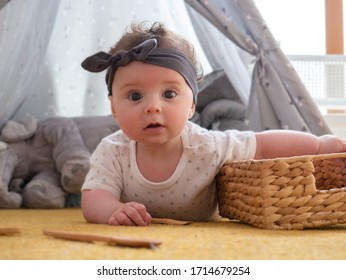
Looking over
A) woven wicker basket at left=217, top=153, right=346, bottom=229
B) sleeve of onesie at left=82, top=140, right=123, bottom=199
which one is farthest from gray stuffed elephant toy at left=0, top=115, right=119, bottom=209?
woven wicker basket at left=217, top=153, right=346, bottom=229

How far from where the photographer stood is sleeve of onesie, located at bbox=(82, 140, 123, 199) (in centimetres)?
140

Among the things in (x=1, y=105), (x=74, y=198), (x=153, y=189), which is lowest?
(x=74, y=198)

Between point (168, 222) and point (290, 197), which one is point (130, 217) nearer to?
point (168, 222)

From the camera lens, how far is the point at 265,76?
1945 millimetres

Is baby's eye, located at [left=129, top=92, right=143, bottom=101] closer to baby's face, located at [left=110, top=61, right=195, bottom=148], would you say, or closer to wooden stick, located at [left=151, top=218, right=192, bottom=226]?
baby's face, located at [left=110, top=61, right=195, bottom=148]

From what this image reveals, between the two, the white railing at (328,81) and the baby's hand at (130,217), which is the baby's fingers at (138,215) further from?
the white railing at (328,81)

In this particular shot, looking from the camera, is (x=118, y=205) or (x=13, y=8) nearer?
(x=118, y=205)

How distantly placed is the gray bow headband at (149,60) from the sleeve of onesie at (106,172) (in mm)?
161

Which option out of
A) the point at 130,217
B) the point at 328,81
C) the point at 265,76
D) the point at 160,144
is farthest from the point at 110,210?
the point at 328,81
